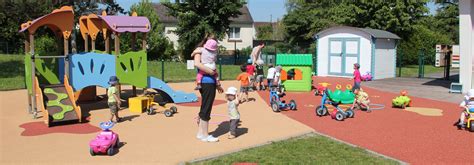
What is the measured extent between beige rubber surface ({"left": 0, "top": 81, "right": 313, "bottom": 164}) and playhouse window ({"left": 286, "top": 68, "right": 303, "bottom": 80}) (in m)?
4.99

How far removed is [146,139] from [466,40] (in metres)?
11.7

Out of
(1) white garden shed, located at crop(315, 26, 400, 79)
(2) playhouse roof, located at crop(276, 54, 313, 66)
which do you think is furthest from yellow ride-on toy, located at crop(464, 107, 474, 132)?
(1) white garden shed, located at crop(315, 26, 400, 79)

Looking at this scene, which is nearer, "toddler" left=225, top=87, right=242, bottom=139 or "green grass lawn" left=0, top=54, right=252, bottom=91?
"toddler" left=225, top=87, right=242, bottom=139

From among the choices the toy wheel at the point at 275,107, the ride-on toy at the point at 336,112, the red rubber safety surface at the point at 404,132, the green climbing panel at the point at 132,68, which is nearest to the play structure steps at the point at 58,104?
the green climbing panel at the point at 132,68

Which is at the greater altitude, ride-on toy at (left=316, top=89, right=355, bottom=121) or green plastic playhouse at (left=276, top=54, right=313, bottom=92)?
green plastic playhouse at (left=276, top=54, right=313, bottom=92)

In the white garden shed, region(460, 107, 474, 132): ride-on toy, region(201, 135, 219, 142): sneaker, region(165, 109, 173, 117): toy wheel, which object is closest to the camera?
region(201, 135, 219, 142): sneaker

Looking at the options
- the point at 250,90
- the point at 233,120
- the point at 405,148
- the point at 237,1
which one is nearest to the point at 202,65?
the point at 233,120

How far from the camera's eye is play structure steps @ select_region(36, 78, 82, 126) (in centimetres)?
932

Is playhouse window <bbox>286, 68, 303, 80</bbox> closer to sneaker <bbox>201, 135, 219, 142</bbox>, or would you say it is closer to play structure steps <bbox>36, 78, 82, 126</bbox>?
play structure steps <bbox>36, 78, 82, 126</bbox>

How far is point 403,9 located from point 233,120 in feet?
93.4

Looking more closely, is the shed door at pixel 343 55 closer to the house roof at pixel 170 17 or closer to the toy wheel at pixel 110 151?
the toy wheel at pixel 110 151

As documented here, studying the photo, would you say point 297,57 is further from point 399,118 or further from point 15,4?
point 15,4

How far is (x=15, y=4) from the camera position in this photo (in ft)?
90.0

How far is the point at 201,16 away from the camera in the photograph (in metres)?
30.7
